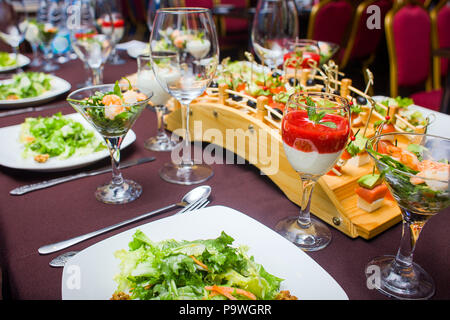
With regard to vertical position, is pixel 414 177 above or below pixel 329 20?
below

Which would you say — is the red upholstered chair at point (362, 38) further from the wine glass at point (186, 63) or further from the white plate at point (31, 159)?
the white plate at point (31, 159)

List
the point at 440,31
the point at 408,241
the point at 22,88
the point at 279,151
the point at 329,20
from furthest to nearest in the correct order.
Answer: the point at 329,20, the point at 440,31, the point at 22,88, the point at 279,151, the point at 408,241

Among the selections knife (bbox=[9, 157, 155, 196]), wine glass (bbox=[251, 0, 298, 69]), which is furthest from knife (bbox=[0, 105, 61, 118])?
wine glass (bbox=[251, 0, 298, 69])

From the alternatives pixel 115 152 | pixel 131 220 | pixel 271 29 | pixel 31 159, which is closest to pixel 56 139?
pixel 31 159

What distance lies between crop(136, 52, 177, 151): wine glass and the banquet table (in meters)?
0.05

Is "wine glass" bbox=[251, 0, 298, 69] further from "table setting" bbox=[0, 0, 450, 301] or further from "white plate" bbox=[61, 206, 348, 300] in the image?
"white plate" bbox=[61, 206, 348, 300]

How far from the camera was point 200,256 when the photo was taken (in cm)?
64

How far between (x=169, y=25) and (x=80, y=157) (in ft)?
1.50

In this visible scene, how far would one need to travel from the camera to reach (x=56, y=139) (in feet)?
3.59

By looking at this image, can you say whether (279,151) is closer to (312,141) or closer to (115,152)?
(312,141)

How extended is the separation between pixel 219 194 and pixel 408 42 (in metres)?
2.11

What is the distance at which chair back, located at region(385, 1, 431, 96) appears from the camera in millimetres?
2369
